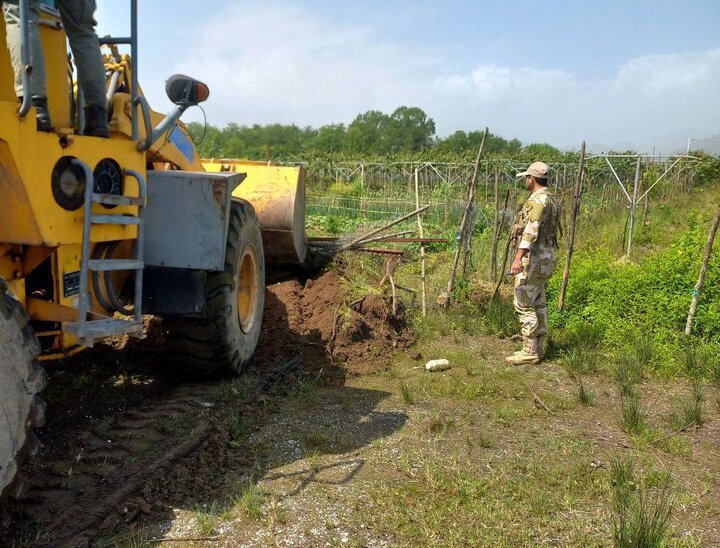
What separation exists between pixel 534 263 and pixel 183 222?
3662 millimetres

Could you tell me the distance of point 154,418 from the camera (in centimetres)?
464

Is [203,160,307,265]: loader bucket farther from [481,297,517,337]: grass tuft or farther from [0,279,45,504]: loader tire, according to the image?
[0,279,45,504]: loader tire

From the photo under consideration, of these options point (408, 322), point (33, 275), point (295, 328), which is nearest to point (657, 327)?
point (408, 322)

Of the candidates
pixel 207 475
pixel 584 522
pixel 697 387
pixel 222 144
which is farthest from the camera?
pixel 222 144

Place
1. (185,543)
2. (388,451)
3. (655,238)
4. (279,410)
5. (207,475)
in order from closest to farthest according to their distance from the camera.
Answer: (185,543) < (207,475) < (388,451) < (279,410) < (655,238)

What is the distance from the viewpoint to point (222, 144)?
88812mm

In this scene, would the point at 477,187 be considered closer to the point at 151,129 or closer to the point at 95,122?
the point at 151,129

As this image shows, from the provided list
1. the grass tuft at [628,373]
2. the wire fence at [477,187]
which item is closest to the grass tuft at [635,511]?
the grass tuft at [628,373]

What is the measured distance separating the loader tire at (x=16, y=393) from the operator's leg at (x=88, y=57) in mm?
1396

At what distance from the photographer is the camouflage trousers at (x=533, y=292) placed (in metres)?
6.70

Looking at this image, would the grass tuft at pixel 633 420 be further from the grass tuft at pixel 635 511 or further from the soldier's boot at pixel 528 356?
the soldier's boot at pixel 528 356

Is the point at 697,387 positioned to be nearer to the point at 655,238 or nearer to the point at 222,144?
the point at 655,238

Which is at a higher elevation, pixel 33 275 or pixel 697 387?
pixel 33 275

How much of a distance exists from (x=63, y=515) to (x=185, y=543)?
68cm
